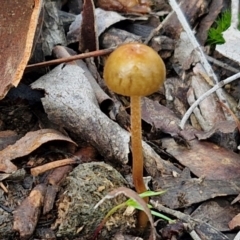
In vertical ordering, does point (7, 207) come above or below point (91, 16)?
below

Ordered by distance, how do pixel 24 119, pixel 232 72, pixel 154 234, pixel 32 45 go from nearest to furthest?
pixel 154 234
pixel 32 45
pixel 24 119
pixel 232 72

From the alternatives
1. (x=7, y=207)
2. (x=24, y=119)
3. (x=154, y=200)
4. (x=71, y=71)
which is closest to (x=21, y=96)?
(x=24, y=119)

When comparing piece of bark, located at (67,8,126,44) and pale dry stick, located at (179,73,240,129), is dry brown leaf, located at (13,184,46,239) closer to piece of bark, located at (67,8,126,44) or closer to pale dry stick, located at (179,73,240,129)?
pale dry stick, located at (179,73,240,129)

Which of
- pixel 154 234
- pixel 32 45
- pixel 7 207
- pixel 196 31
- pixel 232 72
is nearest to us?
pixel 154 234

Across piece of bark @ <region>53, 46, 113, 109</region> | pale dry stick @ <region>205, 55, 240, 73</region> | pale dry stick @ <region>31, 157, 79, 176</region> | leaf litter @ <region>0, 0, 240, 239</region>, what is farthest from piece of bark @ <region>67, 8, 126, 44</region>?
pale dry stick @ <region>31, 157, 79, 176</region>

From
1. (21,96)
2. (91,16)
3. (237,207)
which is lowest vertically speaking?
(237,207)

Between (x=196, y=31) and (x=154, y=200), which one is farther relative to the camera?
(x=196, y=31)

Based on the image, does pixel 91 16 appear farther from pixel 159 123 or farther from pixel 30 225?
pixel 30 225

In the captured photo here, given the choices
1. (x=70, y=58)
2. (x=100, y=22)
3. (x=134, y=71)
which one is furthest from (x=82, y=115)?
(x=100, y=22)
